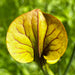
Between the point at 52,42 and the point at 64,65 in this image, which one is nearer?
the point at 52,42

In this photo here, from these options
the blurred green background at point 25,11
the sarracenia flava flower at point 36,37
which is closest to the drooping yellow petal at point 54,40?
the sarracenia flava flower at point 36,37

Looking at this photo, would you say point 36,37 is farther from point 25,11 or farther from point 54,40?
point 25,11

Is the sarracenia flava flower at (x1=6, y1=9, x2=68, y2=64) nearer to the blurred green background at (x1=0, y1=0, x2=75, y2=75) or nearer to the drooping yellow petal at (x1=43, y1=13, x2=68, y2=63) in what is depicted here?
the drooping yellow petal at (x1=43, y1=13, x2=68, y2=63)

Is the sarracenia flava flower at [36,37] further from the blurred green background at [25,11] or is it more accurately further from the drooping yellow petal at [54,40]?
Answer: the blurred green background at [25,11]

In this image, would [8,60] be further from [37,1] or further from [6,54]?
[37,1]

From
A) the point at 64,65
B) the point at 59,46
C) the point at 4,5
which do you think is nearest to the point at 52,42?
the point at 59,46

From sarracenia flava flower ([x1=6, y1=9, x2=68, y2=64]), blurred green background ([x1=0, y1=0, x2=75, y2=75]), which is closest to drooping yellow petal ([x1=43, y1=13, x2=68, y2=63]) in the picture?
sarracenia flava flower ([x1=6, y1=9, x2=68, y2=64])

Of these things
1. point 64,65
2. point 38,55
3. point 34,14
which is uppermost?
point 34,14
